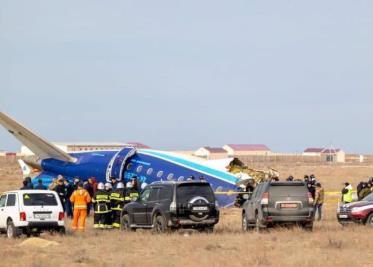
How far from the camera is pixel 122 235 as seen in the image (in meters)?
25.4

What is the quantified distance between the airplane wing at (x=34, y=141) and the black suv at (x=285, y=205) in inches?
626

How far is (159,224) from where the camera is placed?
83.5ft

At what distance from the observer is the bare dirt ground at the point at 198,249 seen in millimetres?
18141

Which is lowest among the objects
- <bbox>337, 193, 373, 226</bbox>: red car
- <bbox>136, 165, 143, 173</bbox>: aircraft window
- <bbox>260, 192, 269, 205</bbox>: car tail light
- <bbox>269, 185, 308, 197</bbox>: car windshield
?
<bbox>337, 193, 373, 226</bbox>: red car

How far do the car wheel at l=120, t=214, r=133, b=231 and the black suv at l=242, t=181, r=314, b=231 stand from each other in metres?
4.47

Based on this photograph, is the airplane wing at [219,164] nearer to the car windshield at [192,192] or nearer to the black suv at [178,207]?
the black suv at [178,207]

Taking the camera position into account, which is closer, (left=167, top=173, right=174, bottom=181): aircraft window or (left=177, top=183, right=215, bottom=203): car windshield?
(left=177, top=183, right=215, bottom=203): car windshield

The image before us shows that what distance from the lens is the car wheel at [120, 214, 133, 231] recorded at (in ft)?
89.2

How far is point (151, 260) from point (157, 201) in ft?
23.0

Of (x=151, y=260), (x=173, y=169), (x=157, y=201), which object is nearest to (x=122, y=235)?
(x=157, y=201)

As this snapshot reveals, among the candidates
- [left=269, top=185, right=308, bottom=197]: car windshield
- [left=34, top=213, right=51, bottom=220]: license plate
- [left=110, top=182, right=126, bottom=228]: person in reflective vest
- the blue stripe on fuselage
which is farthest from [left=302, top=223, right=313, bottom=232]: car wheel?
the blue stripe on fuselage

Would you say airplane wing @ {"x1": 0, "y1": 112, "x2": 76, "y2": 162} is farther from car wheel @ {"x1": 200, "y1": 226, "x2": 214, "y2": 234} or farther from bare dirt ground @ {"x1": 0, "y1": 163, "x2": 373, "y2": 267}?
car wheel @ {"x1": 200, "y1": 226, "x2": 214, "y2": 234}

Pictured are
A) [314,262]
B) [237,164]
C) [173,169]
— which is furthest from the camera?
[237,164]

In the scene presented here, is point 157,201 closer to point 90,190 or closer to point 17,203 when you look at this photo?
point 17,203
